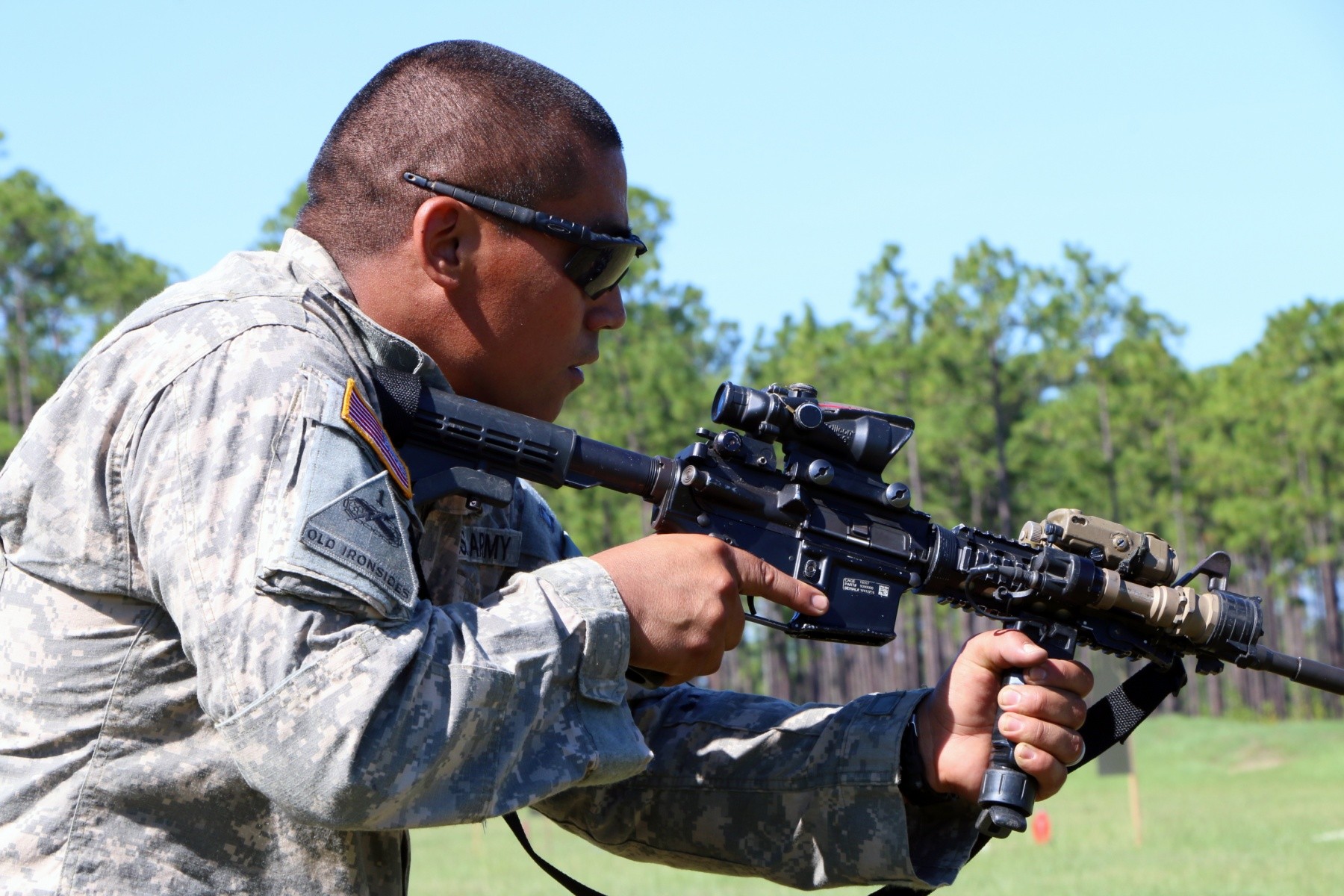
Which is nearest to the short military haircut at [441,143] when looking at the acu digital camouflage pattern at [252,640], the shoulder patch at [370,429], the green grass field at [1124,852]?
the acu digital camouflage pattern at [252,640]

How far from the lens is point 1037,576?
317 cm

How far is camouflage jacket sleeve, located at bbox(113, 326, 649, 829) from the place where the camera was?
181 cm

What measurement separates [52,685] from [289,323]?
25.3 inches

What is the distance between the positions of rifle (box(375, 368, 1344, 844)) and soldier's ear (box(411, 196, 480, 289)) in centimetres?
20

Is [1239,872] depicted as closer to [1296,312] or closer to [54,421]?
[54,421]

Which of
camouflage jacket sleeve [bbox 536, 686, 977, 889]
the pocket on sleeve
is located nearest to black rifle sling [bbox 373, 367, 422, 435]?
the pocket on sleeve

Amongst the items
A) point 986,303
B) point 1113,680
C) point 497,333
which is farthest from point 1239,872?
point 986,303

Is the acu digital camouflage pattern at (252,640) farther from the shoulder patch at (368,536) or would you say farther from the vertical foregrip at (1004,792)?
the vertical foregrip at (1004,792)

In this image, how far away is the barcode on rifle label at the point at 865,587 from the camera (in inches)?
116

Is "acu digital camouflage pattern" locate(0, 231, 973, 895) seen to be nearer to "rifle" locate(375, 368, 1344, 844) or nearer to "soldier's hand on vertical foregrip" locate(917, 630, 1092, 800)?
"rifle" locate(375, 368, 1344, 844)

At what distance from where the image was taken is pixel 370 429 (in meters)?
2.07

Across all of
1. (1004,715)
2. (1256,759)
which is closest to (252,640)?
(1004,715)

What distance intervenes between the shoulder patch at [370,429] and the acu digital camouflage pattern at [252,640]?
0.05 feet

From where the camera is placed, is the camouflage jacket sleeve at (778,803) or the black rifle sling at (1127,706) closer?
the camouflage jacket sleeve at (778,803)
